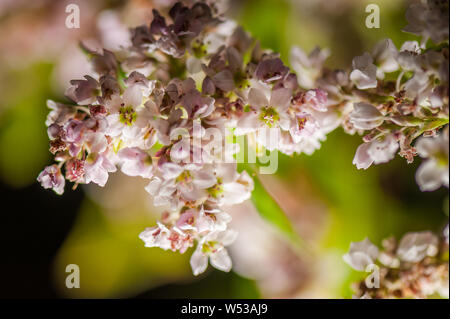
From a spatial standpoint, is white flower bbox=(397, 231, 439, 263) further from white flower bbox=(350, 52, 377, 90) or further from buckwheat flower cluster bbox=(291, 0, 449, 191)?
white flower bbox=(350, 52, 377, 90)

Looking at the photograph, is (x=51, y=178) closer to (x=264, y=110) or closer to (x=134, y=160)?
(x=134, y=160)

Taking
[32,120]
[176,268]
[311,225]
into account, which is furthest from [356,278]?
[32,120]

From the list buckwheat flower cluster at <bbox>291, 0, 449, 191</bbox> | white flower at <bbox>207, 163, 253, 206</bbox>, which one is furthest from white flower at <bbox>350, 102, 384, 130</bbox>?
white flower at <bbox>207, 163, 253, 206</bbox>

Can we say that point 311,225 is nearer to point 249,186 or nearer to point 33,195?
point 249,186

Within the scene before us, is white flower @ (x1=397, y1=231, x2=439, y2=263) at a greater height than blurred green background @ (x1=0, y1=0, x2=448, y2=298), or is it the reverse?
blurred green background @ (x1=0, y1=0, x2=448, y2=298)

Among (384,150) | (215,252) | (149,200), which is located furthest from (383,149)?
(149,200)
